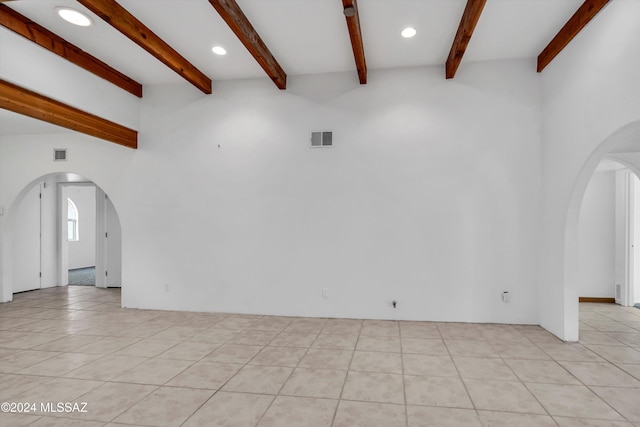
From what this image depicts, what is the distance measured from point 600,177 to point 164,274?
699 centimetres

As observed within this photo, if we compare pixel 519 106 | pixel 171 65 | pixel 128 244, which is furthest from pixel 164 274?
pixel 519 106

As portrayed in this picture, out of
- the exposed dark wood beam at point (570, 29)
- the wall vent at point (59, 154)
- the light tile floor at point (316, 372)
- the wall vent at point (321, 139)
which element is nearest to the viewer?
the light tile floor at point (316, 372)

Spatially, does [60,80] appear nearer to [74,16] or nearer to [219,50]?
[74,16]

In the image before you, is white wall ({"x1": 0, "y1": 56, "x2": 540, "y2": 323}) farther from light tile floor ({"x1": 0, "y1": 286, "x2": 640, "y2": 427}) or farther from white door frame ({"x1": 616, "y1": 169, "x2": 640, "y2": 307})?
white door frame ({"x1": 616, "y1": 169, "x2": 640, "y2": 307})

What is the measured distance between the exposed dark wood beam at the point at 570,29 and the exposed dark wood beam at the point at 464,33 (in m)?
0.97

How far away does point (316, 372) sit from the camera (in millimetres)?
3016

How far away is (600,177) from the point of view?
5566 millimetres

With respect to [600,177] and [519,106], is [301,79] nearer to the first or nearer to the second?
[519,106]

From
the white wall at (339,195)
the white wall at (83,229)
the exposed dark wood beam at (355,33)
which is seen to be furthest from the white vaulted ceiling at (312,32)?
the white wall at (83,229)

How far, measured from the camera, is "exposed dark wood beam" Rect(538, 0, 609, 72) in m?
3.14

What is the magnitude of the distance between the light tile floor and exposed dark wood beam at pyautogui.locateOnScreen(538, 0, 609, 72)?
3.19m

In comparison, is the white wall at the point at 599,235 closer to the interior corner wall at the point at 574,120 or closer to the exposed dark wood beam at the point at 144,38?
the interior corner wall at the point at 574,120

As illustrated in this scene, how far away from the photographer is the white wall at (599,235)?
5.54 meters

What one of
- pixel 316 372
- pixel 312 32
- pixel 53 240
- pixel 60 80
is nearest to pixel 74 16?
pixel 60 80
